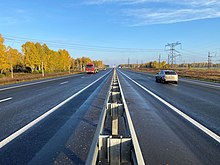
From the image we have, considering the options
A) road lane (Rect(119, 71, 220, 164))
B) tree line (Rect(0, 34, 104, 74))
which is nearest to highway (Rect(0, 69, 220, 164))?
road lane (Rect(119, 71, 220, 164))

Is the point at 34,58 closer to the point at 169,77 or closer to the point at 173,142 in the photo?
the point at 169,77

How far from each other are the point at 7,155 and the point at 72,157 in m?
1.37

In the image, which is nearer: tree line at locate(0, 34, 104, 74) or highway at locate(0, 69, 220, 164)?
highway at locate(0, 69, 220, 164)

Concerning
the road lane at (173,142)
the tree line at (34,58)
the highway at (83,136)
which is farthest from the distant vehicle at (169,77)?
the tree line at (34,58)

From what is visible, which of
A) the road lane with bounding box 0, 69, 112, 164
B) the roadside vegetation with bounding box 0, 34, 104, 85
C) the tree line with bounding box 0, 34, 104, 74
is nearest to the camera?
the road lane with bounding box 0, 69, 112, 164

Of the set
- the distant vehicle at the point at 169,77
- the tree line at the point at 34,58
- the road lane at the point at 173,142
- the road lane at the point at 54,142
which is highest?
the tree line at the point at 34,58

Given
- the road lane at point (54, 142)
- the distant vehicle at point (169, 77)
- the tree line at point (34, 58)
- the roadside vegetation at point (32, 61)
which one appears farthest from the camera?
the tree line at point (34, 58)

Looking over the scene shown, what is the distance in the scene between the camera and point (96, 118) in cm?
696

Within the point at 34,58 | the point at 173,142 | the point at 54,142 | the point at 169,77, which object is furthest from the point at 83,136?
the point at 34,58

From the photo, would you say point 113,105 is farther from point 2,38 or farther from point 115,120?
point 2,38

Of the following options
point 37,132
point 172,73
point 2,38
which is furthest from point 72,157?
point 2,38

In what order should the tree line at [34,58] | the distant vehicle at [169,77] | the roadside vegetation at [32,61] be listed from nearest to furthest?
the distant vehicle at [169,77] < the roadside vegetation at [32,61] < the tree line at [34,58]

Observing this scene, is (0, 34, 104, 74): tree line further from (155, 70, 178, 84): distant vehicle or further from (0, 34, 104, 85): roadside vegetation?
(155, 70, 178, 84): distant vehicle

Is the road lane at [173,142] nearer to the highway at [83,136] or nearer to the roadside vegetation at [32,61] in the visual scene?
the highway at [83,136]
